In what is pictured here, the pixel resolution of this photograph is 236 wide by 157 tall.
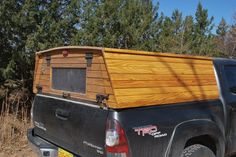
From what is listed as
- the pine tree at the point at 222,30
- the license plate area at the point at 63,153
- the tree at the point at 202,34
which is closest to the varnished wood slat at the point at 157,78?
the license plate area at the point at 63,153

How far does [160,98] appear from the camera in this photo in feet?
11.5

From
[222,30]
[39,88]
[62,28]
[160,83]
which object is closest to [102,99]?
[160,83]

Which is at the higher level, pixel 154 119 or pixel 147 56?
pixel 147 56

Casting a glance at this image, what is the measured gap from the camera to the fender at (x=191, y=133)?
345 cm

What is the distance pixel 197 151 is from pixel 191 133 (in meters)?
0.31

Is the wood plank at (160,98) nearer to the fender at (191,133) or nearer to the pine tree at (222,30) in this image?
the fender at (191,133)

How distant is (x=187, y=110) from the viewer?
3730 mm

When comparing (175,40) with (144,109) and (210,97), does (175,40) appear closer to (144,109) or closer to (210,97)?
(210,97)

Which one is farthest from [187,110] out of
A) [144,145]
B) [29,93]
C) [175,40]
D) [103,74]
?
[175,40]

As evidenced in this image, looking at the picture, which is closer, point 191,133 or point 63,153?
point 191,133

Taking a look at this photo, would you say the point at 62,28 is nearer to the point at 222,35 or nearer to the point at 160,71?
the point at 160,71

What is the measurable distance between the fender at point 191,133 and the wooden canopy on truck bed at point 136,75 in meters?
0.29

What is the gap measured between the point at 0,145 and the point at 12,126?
527 mm

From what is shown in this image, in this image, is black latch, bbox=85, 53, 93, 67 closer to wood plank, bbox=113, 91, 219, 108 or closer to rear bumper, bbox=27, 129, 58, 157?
wood plank, bbox=113, 91, 219, 108
